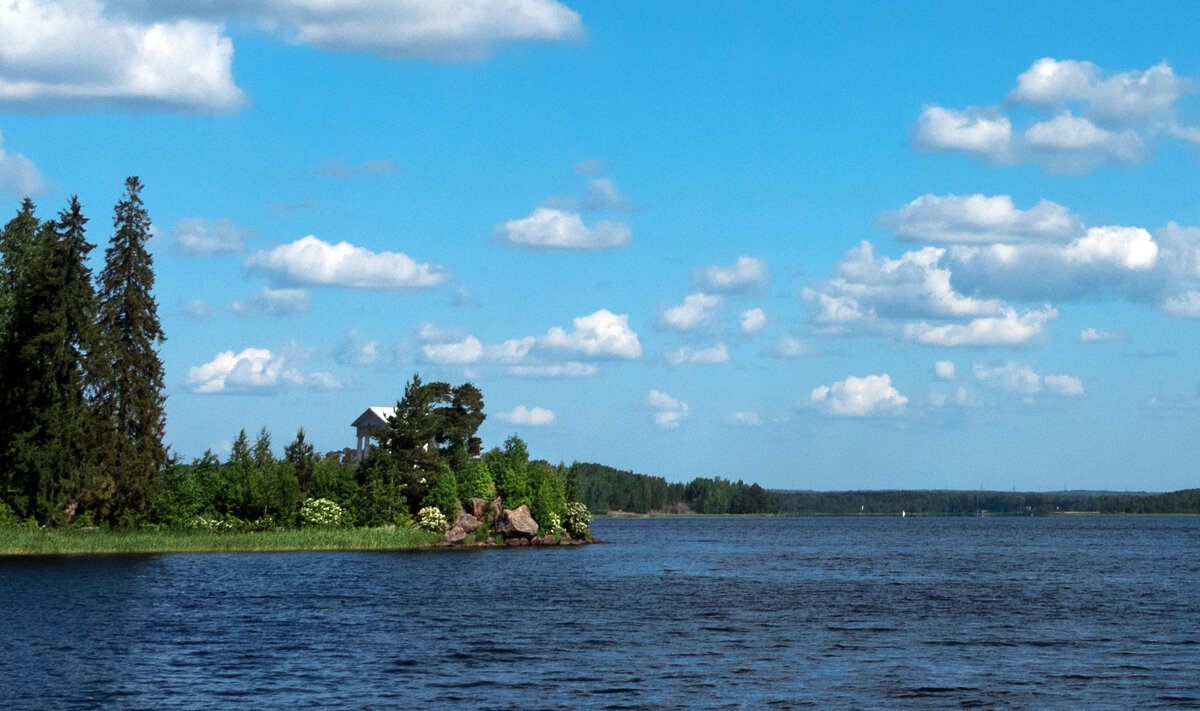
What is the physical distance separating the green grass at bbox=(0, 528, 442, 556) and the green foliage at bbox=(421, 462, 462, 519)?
19.7 ft

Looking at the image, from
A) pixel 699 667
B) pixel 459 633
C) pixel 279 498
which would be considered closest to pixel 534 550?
pixel 279 498

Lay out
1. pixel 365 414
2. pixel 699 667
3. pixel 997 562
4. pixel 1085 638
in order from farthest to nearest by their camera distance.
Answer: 1. pixel 365 414
2. pixel 997 562
3. pixel 1085 638
4. pixel 699 667

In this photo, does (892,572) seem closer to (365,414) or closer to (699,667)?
(699,667)

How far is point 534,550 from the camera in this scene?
119938 mm

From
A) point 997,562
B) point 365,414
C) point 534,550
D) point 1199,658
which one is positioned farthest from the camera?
point 365,414

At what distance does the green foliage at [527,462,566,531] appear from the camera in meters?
128

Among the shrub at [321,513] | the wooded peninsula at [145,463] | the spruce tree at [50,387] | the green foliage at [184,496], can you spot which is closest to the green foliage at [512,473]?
the wooded peninsula at [145,463]

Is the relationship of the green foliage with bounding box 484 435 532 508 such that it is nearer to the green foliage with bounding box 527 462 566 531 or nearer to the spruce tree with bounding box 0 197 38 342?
the green foliage with bounding box 527 462 566 531

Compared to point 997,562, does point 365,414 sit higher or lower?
higher


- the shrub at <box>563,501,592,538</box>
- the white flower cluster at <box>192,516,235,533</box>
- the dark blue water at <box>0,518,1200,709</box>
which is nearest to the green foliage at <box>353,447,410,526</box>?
the white flower cluster at <box>192,516,235,533</box>

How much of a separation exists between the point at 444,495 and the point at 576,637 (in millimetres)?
73449

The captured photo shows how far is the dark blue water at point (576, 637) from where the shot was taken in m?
35.5

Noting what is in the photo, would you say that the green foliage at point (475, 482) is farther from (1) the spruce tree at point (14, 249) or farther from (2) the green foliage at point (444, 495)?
(1) the spruce tree at point (14, 249)

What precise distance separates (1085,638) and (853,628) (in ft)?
32.1
